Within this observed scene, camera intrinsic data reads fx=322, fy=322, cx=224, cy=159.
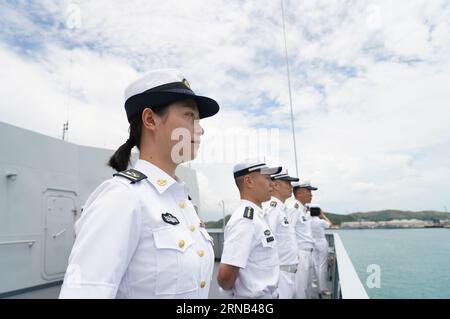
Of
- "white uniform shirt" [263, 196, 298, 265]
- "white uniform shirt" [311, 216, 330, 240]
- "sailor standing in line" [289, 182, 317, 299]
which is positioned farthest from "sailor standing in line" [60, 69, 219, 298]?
"white uniform shirt" [311, 216, 330, 240]

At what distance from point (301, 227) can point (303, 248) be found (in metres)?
0.39

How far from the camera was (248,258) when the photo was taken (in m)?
2.69

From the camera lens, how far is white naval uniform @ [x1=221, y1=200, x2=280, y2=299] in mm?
2518

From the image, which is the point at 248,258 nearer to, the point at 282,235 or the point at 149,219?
the point at 282,235

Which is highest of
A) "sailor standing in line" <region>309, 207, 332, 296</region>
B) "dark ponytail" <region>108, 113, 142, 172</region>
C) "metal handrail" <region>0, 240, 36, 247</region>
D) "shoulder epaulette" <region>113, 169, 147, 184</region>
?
"dark ponytail" <region>108, 113, 142, 172</region>

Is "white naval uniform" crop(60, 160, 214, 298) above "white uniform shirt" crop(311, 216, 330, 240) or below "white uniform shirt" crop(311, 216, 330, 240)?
above

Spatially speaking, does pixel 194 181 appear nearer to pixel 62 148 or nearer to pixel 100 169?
pixel 100 169

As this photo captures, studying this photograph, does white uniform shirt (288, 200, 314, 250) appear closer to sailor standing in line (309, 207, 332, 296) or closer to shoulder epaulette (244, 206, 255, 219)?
sailor standing in line (309, 207, 332, 296)

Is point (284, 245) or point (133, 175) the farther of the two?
point (284, 245)

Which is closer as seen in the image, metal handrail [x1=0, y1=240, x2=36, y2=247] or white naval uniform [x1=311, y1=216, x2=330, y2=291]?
metal handrail [x1=0, y1=240, x2=36, y2=247]

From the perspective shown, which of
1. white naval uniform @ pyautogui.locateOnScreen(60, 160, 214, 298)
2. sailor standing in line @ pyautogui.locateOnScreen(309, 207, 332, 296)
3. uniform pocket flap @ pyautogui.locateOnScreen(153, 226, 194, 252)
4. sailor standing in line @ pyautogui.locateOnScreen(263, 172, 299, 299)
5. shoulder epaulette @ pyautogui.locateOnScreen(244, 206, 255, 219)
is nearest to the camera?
white naval uniform @ pyautogui.locateOnScreen(60, 160, 214, 298)

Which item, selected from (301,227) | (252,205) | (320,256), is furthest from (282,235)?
(320,256)

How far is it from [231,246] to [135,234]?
1650 millimetres
